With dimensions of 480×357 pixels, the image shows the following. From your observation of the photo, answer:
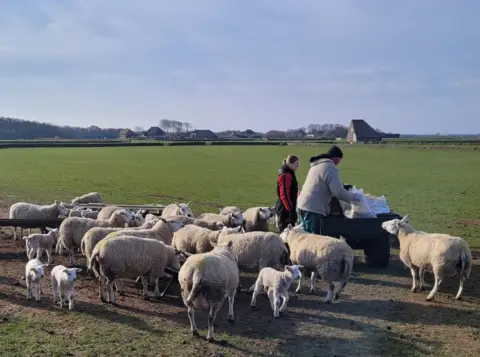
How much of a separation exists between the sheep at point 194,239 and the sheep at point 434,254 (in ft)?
12.7

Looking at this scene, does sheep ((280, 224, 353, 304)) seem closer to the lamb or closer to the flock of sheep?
the flock of sheep

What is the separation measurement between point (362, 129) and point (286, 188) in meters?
124

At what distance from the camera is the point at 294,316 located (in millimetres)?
8359

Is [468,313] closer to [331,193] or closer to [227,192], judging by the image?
[331,193]

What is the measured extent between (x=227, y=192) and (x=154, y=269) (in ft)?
56.9

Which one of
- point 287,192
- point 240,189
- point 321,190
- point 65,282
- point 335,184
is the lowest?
point 240,189

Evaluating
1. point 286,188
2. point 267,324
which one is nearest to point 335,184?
point 286,188

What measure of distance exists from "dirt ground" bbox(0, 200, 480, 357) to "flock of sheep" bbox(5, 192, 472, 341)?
275mm

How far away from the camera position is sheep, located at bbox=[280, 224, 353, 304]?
900 cm

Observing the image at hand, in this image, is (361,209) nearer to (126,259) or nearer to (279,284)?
(279,284)

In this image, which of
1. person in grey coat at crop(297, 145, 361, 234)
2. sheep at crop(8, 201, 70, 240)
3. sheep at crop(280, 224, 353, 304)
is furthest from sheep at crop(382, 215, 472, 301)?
sheep at crop(8, 201, 70, 240)

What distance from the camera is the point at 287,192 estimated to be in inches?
460

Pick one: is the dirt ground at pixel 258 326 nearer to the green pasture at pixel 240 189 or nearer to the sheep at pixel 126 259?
the sheep at pixel 126 259

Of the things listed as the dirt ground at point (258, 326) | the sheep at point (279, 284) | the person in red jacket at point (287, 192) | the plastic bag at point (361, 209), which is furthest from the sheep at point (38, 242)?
the plastic bag at point (361, 209)
